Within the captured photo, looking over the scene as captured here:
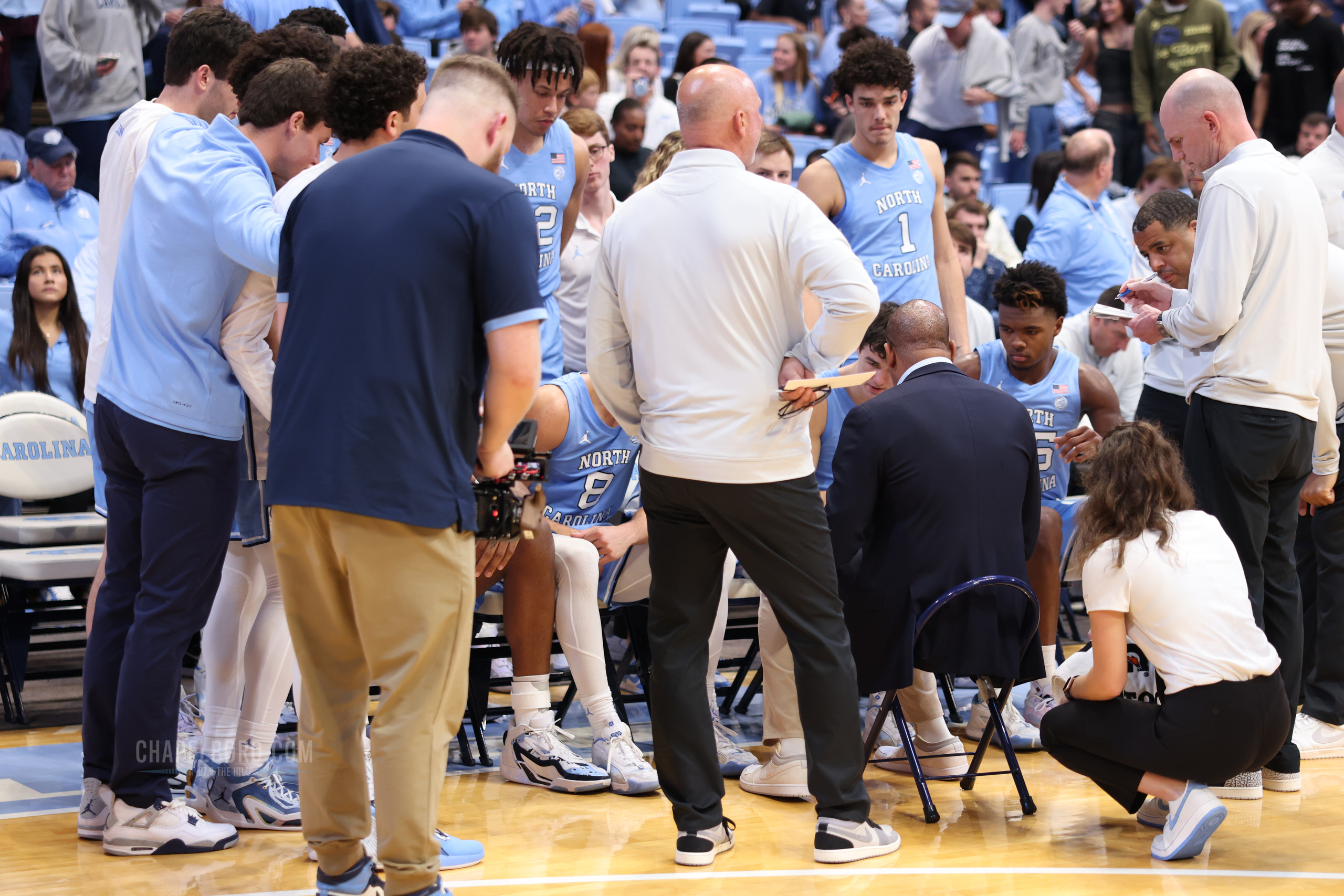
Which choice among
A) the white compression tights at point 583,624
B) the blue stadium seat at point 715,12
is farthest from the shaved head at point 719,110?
the blue stadium seat at point 715,12

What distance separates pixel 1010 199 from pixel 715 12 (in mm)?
3330

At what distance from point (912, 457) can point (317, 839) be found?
194cm

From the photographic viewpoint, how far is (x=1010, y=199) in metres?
10.7

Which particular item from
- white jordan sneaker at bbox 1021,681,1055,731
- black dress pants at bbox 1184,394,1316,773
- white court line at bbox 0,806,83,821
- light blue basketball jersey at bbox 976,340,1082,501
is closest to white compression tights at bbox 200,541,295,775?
white court line at bbox 0,806,83,821

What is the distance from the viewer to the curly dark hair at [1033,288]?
4.89 meters

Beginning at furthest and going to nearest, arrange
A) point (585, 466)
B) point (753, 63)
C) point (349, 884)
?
point (753, 63) → point (585, 466) → point (349, 884)

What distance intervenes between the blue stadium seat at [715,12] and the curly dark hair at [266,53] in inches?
343

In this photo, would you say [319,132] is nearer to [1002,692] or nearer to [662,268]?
[662,268]

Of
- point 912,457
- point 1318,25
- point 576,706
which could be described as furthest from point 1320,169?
point 1318,25

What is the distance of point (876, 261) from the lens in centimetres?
527

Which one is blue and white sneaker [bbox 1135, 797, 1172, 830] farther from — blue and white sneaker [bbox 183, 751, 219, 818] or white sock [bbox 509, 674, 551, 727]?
blue and white sneaker [bbox 183, 751, 219, 818]

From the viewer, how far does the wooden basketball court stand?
3.34 meters

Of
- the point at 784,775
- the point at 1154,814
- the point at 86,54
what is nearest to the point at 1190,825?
the point at 1154,814

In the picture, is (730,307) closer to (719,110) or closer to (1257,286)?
(719,110)
